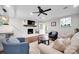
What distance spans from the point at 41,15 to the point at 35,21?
0.16m

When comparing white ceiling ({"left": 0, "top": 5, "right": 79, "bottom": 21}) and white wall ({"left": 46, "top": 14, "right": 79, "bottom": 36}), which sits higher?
white ceiling ({"left": 0, "top": 5, "right": 79, "bottom": 21})

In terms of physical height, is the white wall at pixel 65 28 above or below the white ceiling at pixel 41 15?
below

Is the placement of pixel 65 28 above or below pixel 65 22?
below

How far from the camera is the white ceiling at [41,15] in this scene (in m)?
2.24

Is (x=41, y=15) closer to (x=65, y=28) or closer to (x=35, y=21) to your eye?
(x=35, y=21)

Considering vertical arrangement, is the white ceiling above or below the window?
above

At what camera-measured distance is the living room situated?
7.34ft

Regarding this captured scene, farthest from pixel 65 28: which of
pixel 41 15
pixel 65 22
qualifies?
pixel 41 15

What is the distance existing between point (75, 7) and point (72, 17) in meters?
0.18

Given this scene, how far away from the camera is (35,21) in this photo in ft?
7.62

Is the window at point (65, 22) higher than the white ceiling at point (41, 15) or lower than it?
lower

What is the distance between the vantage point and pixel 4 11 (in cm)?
222
